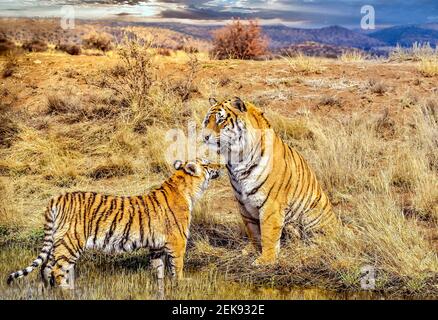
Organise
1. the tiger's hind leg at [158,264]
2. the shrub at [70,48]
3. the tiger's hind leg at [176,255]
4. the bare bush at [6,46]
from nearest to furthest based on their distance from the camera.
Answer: the tiger's hind leg at [176,255]
the tiger's hind leg at [158,264]
the bare bush at [6,46]
the shrub at [70,48]

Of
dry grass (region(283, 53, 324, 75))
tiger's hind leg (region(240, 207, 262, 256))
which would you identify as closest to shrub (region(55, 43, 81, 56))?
dry grass (region(283, 53, 324, 75))

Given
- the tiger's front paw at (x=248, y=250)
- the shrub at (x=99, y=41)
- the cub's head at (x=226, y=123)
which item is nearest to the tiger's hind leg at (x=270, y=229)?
the tiger's front paw at (x=248, y=250)

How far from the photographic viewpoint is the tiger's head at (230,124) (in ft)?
23.9

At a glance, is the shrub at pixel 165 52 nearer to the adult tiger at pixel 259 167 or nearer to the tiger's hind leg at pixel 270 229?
the adult tiger at pixel 259 167

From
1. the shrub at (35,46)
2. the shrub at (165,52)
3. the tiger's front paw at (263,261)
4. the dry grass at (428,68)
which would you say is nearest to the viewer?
the tiger's front paw at (263,261)

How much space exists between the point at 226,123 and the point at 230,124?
1.5 inches

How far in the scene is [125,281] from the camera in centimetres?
731

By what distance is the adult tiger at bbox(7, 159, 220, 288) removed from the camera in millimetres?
6902

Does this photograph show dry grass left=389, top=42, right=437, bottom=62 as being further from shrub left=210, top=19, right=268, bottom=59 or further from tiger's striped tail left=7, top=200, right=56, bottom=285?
tiger's striped tail left=7, top=200, right=56, bottom=285

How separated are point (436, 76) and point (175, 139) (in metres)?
6.20

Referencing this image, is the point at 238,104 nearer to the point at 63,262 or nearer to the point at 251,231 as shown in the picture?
the point at 251,231

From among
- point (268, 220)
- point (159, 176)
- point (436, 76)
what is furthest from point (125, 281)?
point (436, 76)

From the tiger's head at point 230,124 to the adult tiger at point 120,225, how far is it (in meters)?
0.29

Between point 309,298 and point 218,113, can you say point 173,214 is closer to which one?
point 218,113
